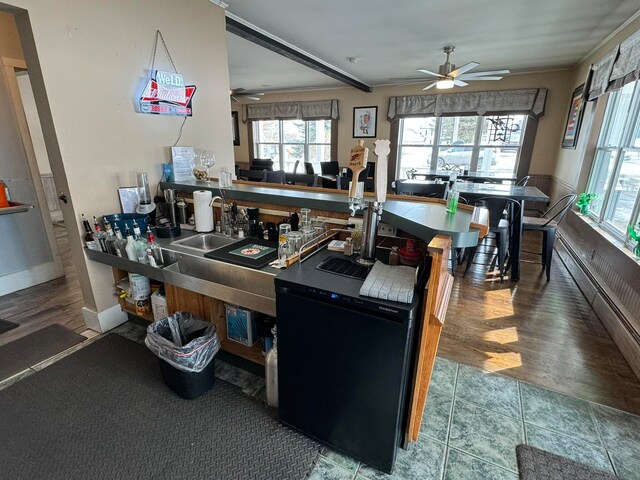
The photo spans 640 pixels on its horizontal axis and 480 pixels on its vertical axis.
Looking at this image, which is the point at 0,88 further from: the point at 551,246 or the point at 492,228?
the point at 551,246

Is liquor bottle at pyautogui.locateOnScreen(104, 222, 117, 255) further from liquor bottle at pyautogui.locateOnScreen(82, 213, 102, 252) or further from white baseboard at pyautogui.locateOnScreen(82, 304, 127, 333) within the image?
white baseboard at pyautogui.locateOnScreen(82, 304, 127, 333)

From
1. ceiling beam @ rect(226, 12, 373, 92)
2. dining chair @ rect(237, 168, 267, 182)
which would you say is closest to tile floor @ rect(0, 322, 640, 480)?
dining chair @ rect(237, 168, 267, 182)

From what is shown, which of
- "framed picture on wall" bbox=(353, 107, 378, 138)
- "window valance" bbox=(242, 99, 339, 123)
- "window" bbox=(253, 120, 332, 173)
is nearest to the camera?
"framed picture on wall" bbox=(353, 107, 378, 138)

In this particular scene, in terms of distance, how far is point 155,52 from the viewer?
223 cm

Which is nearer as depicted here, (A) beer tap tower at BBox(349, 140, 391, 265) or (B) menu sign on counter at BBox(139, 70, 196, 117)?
(A) beer tap tower at BBox(349, 140, 391, 265)

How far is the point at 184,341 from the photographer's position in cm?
176

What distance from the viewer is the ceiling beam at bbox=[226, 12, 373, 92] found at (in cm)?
313

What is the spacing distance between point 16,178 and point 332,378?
130 inches

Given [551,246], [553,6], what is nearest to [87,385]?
[551,246]

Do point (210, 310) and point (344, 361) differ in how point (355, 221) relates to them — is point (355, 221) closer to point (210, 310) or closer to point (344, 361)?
point (344, 361)

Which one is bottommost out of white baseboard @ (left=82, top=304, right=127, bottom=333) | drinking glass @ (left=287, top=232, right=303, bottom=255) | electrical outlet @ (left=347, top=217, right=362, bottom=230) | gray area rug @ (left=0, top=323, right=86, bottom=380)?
gray area rug @ (left=0, top=323, right=86, bottom=380)

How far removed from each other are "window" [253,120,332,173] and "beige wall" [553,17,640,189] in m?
4.55

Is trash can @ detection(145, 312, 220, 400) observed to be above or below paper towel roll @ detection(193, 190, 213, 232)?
below

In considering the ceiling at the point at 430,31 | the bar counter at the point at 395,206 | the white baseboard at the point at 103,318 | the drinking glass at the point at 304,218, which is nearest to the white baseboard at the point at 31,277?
the white baseboard at the point at 103,318
